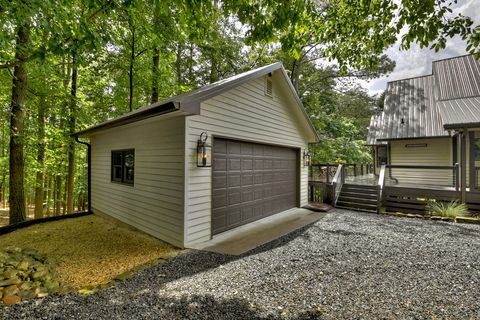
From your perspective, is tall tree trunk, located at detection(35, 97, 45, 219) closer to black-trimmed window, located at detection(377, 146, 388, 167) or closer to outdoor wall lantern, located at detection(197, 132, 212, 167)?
outdoor wall lantern, located at detection(197, 132, 212, 167)

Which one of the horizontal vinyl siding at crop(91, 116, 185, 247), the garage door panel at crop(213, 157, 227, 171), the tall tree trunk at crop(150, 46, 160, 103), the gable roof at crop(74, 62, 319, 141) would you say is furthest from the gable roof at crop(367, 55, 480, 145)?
the tall tree trunk at crop(150, 46, 160, 103)

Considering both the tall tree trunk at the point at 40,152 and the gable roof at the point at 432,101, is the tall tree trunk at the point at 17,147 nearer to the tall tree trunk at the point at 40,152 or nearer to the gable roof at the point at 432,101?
the tall tree trunk at the point at 40,152

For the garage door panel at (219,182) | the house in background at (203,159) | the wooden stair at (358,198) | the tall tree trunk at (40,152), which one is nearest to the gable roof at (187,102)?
the house in background at (203,159)

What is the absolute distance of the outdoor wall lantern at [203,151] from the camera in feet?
16.2

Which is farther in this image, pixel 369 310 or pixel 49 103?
pixel 49 103

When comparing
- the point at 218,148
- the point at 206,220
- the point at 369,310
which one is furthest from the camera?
the point at 218,148

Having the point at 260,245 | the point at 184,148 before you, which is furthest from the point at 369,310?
the point at 184,148

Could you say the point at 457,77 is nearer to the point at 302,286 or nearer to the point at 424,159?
the point at 424,159

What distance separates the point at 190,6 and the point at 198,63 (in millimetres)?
10677

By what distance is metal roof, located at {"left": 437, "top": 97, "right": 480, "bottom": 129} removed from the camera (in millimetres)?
7785

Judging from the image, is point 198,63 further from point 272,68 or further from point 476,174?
point 476,174

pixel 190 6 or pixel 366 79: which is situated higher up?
pixel 366 79

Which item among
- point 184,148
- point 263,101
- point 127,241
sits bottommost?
point 127,241

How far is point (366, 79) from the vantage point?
1577cm
